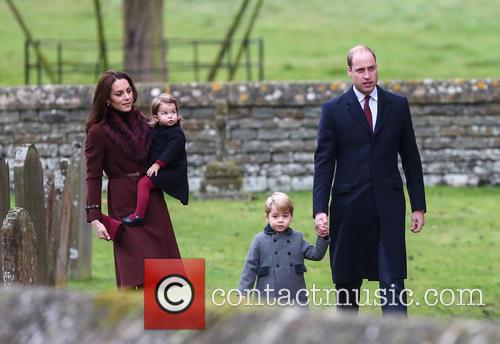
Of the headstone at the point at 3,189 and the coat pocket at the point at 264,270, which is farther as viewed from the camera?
the headstone at the point at 3,189

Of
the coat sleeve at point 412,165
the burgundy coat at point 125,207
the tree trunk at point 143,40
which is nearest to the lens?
the burgundy coat at point 125,207

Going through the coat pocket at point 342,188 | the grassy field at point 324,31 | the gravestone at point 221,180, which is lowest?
the coat pocket at point 342,188

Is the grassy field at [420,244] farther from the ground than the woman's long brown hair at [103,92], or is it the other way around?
the woman's long brown hair at [103,92]

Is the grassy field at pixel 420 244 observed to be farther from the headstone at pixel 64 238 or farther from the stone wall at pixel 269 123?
the stone wall at pixel 269 123

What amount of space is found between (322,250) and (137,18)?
1646 centimetres

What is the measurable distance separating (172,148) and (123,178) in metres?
0.31

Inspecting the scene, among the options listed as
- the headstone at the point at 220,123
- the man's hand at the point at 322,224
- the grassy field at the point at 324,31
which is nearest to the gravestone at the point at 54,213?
the man's hand at the point at 322,224

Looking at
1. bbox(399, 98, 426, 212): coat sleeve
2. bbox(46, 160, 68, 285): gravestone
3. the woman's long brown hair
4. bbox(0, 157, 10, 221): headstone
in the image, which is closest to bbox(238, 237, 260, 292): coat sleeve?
bbox(399, 98, 426, 212): coat sleeve

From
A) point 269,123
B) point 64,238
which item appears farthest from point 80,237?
point 269,123

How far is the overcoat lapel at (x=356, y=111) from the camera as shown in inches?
308

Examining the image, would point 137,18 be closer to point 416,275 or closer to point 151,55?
point 151,55

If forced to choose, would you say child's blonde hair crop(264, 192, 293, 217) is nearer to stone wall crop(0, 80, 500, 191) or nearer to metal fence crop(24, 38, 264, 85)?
stone wall crop(0, 80, 500, 191)

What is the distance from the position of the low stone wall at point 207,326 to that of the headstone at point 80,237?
786cm

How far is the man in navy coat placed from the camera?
7.80m
